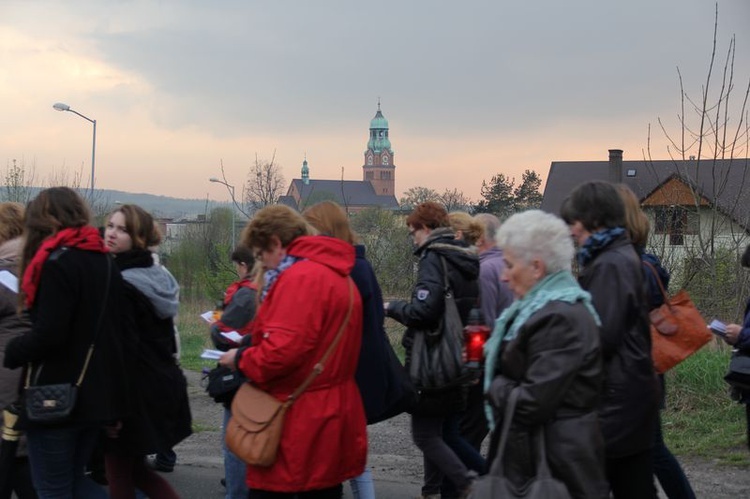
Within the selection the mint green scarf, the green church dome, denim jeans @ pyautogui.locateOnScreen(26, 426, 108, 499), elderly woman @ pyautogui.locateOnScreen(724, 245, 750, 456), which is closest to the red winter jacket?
the mint green scarf

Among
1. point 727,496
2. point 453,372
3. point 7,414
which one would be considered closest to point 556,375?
point 453,372

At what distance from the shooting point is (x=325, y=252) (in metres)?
3.94

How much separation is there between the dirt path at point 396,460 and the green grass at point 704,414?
0.25 metres

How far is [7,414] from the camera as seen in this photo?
181 inches

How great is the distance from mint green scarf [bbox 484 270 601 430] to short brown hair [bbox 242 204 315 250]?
127 centimetres

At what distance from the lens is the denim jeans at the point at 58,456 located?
4148 mm

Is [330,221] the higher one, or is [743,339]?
[330,221]

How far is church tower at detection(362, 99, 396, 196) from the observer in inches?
6762

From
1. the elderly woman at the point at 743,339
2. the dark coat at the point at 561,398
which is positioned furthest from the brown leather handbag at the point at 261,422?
the elderly woman at the point at 743,339

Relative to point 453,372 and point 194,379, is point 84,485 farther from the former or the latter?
point 194,379

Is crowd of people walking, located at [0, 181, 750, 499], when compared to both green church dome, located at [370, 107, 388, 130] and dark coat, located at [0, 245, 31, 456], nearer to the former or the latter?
dark coat, located at [0, 245, 31, 456]

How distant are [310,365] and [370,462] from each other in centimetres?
353

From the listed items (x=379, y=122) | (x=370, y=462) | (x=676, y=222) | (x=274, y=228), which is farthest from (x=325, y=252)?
(x=379, y=122)

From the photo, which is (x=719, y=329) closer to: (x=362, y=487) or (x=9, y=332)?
(x=362, y=487)
